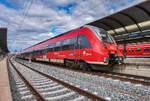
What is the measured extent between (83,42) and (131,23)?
618 centimetres

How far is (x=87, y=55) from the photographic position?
783 cm

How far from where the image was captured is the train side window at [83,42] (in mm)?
7981

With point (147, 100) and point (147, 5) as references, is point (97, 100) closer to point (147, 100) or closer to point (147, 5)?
point (147, 100)

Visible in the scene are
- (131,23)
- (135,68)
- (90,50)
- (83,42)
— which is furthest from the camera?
(131,23)

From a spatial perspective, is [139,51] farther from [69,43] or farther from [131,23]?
[69,43]

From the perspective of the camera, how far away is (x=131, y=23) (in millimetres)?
11320

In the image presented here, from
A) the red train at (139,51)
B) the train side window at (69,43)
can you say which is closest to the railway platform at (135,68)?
the train side window at (69,43)

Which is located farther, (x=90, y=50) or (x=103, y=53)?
(x=90, y=50)

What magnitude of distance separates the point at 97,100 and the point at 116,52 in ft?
17.7

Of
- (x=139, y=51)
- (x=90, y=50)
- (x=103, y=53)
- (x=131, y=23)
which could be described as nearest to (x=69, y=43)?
(x=90, y=50)

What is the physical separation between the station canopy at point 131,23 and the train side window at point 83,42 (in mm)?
3709

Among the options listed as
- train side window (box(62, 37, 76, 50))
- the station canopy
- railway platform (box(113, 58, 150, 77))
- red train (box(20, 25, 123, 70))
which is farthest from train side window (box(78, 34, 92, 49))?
the station canopy

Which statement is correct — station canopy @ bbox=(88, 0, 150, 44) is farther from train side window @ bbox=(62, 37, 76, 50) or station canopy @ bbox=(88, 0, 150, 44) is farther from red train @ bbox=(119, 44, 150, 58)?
red train @ bbox=(119, 44, 150, 58)

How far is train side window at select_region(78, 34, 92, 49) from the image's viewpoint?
7.98 metres
